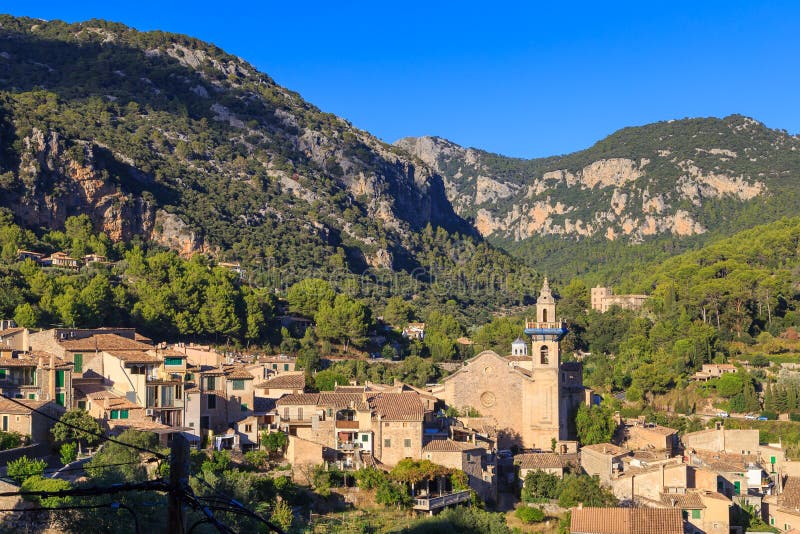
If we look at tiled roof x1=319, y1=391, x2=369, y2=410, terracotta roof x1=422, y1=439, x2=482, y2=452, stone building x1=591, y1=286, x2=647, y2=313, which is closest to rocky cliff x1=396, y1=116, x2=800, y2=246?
stone building x1=591, y1=286, x2=647, y2=313

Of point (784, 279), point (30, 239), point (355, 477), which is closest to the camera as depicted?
point (355, 477)

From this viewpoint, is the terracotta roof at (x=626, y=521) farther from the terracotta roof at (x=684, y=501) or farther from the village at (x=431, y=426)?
the terracotta roof at (x=684, y=501)

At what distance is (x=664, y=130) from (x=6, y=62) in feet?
367

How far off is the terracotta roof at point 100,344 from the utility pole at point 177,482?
3277 cm

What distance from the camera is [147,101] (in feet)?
396

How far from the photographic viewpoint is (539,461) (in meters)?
43.5

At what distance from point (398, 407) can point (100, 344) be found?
11640 millimetres

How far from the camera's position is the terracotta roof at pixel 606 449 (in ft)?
146

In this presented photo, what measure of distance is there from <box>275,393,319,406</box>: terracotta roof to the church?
8836mm

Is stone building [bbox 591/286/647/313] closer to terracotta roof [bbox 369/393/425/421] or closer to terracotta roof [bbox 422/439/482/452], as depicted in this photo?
terracotta roof [bbox 369/393/425/421]

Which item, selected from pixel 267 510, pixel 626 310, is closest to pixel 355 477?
pixel 267 510

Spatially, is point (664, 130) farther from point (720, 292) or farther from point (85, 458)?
point (85, 458)

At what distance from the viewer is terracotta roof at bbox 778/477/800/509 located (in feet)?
135

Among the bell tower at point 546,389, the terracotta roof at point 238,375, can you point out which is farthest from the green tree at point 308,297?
the terracotta roof at point 238,375
